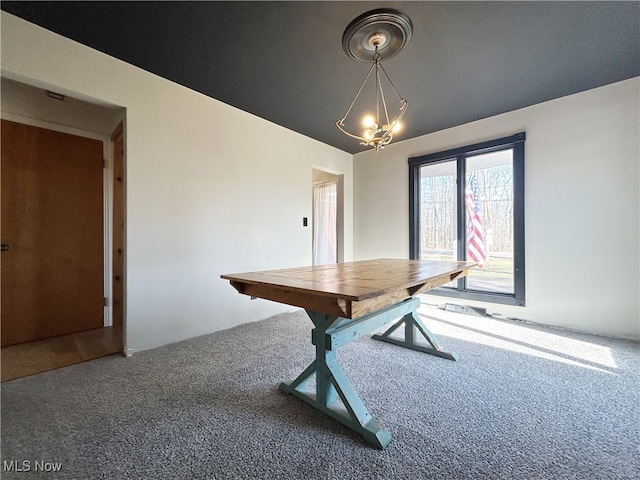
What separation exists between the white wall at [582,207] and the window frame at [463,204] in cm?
7

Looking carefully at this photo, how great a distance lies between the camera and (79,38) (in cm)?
189

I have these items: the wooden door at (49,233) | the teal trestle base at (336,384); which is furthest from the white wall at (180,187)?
the teal trestle base at (336,384)

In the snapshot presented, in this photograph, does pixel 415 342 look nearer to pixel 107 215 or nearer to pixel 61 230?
pixel 107 215

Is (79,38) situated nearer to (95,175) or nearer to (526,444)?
(95,175)

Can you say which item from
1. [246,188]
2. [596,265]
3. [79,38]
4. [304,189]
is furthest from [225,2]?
[596,265]

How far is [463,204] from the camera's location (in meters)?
3.47

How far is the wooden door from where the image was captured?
2.44 metres

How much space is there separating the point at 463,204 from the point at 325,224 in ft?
8.16

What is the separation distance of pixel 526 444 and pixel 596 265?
2289 millimetres

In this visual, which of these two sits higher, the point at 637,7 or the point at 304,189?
the point at 637,7

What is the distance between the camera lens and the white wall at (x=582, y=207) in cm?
244

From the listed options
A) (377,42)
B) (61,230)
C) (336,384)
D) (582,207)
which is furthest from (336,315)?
(61,230)

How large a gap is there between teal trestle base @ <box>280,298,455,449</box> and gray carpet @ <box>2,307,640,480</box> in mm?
53

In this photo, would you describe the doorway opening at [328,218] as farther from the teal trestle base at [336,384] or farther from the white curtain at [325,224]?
the teal trestle base at [336,384]
